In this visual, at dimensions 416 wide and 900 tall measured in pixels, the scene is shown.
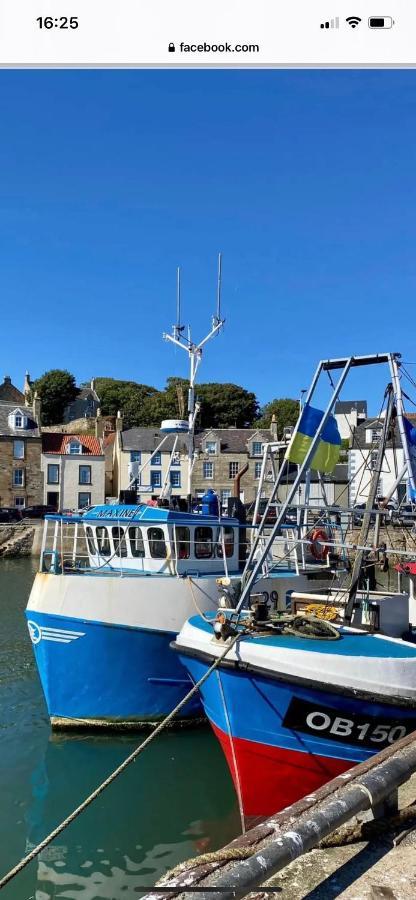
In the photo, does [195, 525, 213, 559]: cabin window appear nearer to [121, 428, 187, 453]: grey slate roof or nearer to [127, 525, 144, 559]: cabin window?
[127, 525, 144, 559]: cabin window

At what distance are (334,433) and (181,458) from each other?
44098 millimetres

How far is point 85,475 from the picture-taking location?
55.6 meters

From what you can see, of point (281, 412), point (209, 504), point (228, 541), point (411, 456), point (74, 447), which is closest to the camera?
point (411, 456)

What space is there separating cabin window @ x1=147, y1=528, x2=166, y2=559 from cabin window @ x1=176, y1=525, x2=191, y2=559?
336 millimetres

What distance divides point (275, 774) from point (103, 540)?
26.3ft

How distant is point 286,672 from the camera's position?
9430 millimetres

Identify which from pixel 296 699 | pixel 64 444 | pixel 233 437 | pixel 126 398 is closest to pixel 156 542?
pixel 296 699

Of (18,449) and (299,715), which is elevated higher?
(18,449)

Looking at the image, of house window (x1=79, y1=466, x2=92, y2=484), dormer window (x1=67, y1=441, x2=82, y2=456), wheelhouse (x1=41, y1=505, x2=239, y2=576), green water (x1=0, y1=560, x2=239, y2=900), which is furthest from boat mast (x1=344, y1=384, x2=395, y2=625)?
dormer window (x1=67, y1=441, x2=82, y2=456)

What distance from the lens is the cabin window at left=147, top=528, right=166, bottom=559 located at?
604 inches

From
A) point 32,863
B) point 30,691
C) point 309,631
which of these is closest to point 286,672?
point 309,631

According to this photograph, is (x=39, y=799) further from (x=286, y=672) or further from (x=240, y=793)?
(x=286, y=672)

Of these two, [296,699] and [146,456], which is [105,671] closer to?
[296,699]

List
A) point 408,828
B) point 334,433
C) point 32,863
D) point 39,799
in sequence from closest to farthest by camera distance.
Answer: point 408,828
point 32,863
point 39,799
point 334,433
